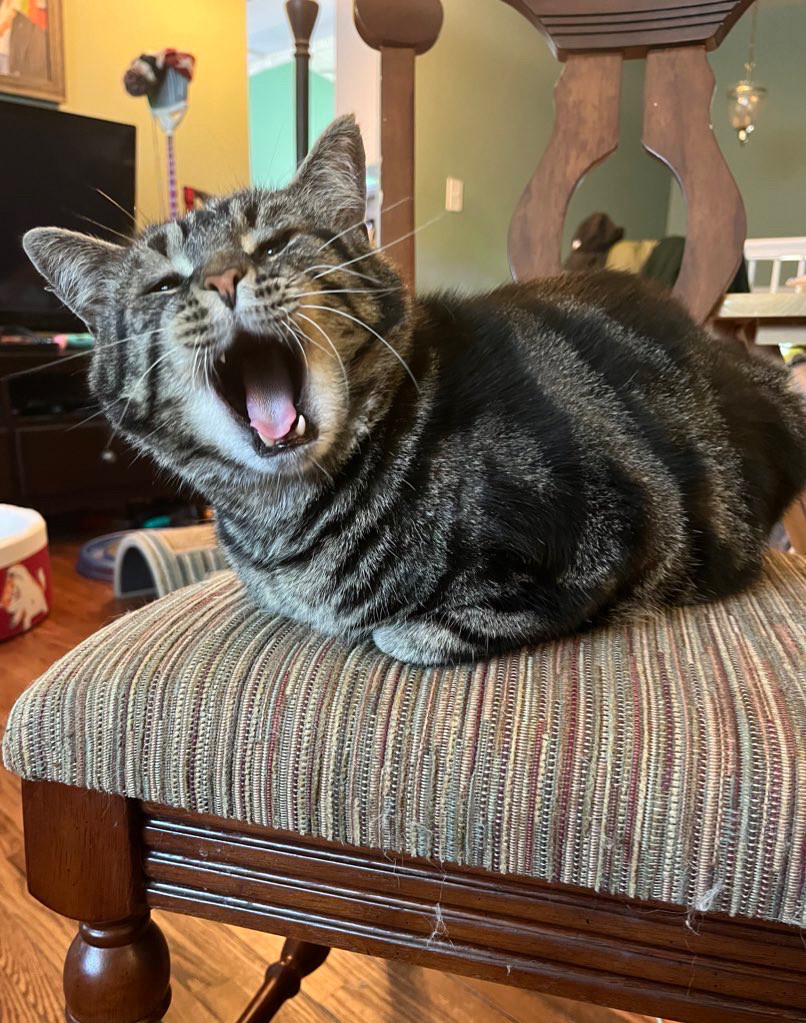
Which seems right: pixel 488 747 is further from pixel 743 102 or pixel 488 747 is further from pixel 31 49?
pixel 743 102

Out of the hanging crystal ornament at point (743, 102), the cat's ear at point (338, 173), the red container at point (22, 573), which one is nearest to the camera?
the cat's ear at point (338, 173)

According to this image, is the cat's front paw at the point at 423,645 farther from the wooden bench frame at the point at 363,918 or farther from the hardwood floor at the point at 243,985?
the hardwood floor at the point at 243,985

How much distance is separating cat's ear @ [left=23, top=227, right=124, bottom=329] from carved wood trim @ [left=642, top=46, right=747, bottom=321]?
1.92 feet

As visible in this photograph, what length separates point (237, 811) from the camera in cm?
42

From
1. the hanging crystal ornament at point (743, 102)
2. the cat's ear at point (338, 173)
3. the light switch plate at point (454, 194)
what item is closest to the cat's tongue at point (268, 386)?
the cat's ear at point (338, 173)

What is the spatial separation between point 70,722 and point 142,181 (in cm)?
240

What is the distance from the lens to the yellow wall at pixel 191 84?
2254 millimetres

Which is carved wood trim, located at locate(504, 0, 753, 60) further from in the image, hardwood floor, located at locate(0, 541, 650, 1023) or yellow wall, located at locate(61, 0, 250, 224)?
yellow wall, located at locate(61, 0, 250, 224)

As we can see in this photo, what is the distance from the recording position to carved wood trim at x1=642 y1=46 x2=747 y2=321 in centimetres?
83

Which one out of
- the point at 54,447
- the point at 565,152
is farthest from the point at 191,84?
the point at 565,152

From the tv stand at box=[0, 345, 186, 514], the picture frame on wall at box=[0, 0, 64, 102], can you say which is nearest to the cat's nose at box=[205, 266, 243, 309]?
the tv stand at box=[0, 345, 186, 514]

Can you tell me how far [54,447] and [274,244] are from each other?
181cm

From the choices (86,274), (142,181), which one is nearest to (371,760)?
(86,274)

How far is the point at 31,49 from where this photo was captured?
2107 mm
